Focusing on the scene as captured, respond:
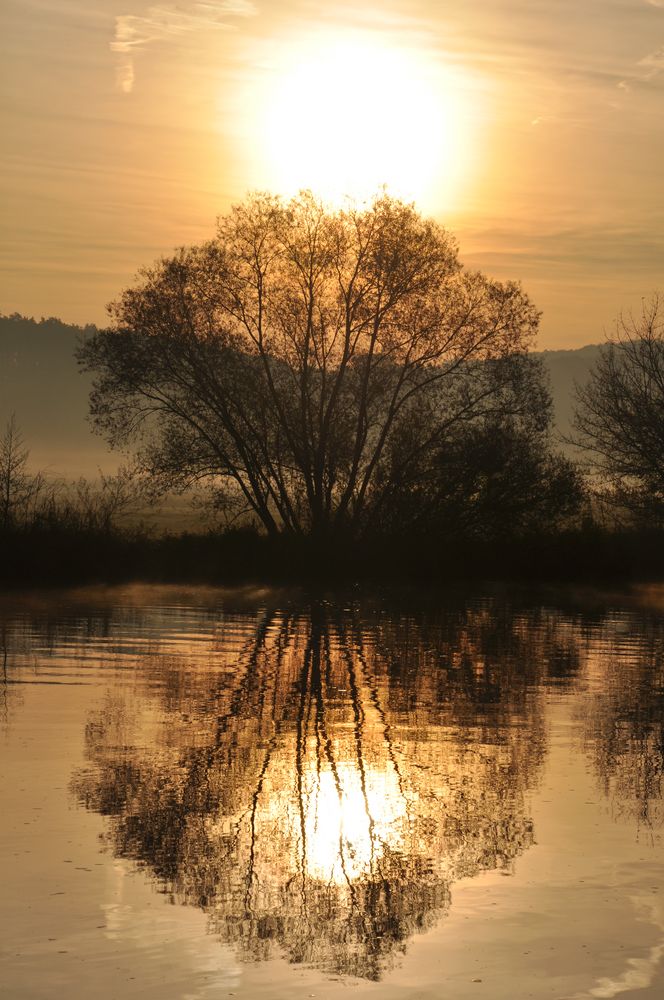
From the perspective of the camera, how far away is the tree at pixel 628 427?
181 feet

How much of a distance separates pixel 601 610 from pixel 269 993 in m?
30.6

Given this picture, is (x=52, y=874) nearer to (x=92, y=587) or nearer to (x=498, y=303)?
(x=92, y=587)

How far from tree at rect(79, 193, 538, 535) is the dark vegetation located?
6cm

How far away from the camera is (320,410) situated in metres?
49.7

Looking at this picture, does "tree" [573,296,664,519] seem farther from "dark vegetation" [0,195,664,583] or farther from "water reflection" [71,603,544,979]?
"water reflection" [71,603,544,979]

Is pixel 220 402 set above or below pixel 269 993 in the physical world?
above

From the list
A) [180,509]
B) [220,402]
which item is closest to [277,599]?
[220,402]

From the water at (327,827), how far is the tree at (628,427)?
3161 centimetres

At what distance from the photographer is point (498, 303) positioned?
49812mm

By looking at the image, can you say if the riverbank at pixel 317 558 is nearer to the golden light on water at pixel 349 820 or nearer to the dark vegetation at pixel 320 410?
the dark vegetation at pixel 320 410

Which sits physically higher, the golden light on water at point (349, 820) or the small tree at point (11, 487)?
the small tree at point (11, 487)

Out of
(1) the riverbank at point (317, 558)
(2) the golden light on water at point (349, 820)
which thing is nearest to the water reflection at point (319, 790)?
(2) the golden light on water at point (349, 820)

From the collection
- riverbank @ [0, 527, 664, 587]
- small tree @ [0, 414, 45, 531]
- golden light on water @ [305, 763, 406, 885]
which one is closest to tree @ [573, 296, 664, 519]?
riverbank @ [0, 527, 664, 587]

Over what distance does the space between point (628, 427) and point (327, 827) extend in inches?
1826
